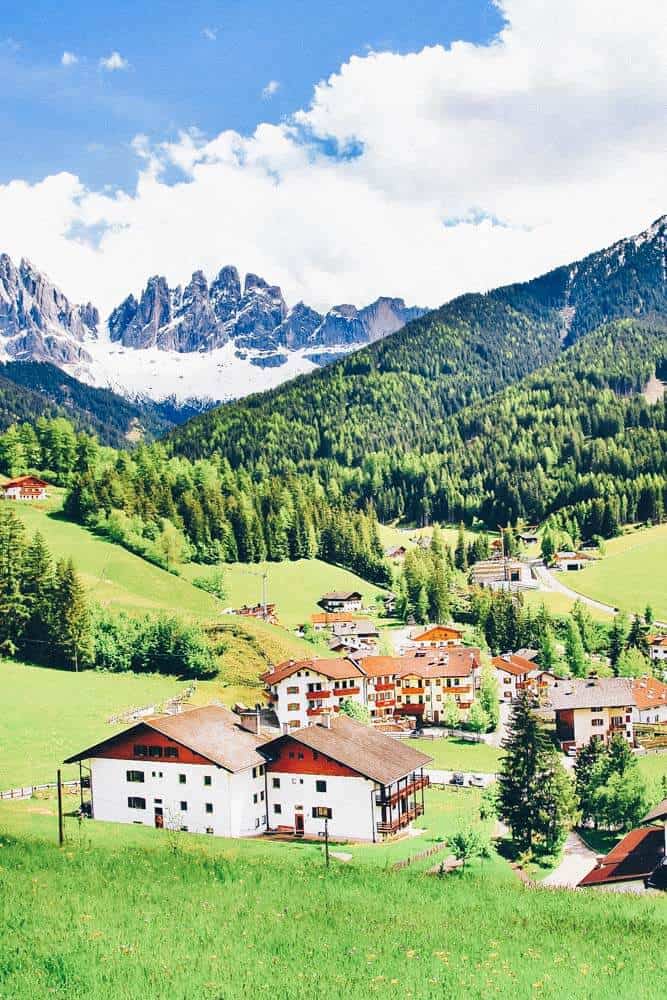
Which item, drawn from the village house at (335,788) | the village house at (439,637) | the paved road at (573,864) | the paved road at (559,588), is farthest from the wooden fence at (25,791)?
the paved road at (559,588)

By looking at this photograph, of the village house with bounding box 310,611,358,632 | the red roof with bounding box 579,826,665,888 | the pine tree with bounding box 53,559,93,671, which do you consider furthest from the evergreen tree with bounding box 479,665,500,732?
the pine tree with bounding box 53,559,93,671

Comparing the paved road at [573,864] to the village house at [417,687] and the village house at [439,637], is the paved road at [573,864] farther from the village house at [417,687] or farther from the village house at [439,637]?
the village house at [439,637]

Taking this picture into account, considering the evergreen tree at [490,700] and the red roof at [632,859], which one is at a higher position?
the red roof at [632,859]

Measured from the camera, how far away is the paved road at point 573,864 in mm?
49000

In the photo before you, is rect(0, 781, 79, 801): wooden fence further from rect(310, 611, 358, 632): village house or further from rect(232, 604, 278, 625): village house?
rect(310, 611, 358, 632): village house

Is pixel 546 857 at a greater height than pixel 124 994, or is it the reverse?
pixel 124 994

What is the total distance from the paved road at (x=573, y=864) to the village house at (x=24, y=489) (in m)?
115

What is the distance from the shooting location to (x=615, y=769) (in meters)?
62.7

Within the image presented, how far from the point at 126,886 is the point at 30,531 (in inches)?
4076

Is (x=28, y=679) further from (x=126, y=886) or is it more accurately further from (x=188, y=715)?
(x=126, y=886)

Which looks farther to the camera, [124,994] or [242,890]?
[242,890]

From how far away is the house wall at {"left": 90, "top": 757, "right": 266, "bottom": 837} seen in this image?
53.1 meters

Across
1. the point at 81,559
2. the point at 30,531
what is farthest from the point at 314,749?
the point at 30,531

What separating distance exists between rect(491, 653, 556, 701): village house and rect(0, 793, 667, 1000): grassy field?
64.5 m
